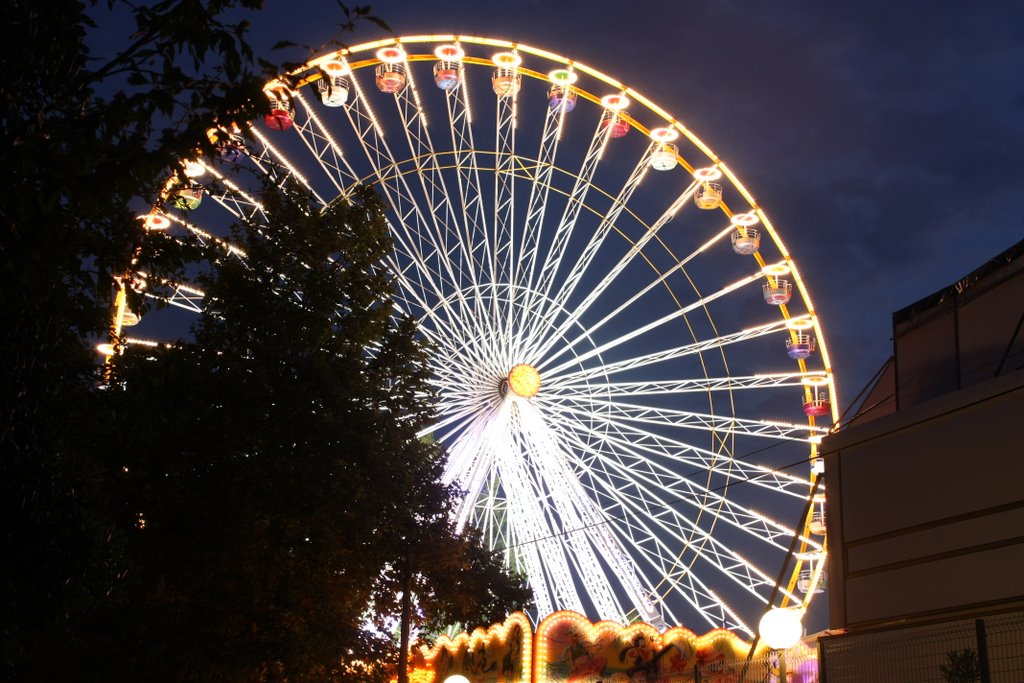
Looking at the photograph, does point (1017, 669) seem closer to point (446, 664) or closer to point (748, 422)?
point (446, 664)

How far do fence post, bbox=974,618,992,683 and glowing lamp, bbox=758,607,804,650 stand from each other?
2.03 m

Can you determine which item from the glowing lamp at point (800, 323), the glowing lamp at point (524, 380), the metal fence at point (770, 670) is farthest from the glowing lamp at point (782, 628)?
the glowing lamp at point (800, 323)

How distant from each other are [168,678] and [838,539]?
8.50 m

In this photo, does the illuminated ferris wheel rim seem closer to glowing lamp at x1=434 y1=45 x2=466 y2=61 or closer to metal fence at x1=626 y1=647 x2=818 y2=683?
glowing lamp at x1=434 y1=45 x2=466 y2=61

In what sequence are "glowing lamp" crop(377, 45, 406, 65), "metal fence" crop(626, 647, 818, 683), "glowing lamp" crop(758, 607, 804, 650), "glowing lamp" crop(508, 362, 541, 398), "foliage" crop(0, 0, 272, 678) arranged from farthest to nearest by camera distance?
"glowing lamp" crop(377, 45, 406, 65) < "glowing lamp" crop(508, 362, 541, 398) < "metal fence" crop(626, 647, 818, 683) < "glowing lamp" crop(758, 607, 804, 650) < "foliage" crop(0, 0, 272, 678)

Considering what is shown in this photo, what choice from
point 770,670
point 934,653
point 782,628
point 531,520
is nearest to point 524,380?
point 531,520

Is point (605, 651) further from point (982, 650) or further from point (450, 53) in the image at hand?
point (450, 53)

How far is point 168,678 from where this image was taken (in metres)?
14.2

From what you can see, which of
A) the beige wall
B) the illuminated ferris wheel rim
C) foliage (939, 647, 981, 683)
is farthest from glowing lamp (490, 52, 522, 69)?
foliage (939, 647, 981, 683)

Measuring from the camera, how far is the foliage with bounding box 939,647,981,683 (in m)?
8.40

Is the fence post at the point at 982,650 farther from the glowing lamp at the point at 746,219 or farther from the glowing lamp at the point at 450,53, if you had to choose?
the glowing lamp at the point at 450,53

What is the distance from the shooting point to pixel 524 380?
22.5 m

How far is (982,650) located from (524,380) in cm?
1473

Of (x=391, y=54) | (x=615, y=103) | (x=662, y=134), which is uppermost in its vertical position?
(x=391, y=54)
